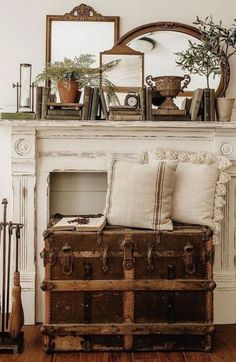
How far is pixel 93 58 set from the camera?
3.42m

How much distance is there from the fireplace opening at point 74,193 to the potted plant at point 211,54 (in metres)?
0.87

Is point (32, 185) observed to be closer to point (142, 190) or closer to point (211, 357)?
point (142, 190)

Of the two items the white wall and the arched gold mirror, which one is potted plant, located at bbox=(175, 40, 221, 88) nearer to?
the arched gold mirror

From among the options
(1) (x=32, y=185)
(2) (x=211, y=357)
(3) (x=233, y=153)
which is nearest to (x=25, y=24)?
(1) (x=32, y=185)

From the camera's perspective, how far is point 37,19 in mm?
3424

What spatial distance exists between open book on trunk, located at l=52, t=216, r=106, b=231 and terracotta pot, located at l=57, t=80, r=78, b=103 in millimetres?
705

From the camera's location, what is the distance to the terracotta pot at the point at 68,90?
315 cm

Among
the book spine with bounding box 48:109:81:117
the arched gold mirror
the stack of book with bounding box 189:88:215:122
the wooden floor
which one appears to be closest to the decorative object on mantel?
the book spine with bounding box 48:109:81:117

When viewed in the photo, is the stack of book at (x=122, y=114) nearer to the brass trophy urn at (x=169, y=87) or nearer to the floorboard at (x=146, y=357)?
the brass trophy urn at (x=169, y=87)

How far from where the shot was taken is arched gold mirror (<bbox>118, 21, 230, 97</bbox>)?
3416 millimetres

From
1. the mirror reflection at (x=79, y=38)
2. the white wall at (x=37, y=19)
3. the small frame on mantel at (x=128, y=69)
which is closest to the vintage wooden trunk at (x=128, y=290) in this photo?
the white wall at (x=37, y=19)

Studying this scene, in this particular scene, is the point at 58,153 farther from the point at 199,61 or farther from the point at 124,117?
the point at 199,61

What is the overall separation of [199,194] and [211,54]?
97cm

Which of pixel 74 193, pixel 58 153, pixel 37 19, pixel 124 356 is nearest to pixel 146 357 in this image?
pixel 124 356
